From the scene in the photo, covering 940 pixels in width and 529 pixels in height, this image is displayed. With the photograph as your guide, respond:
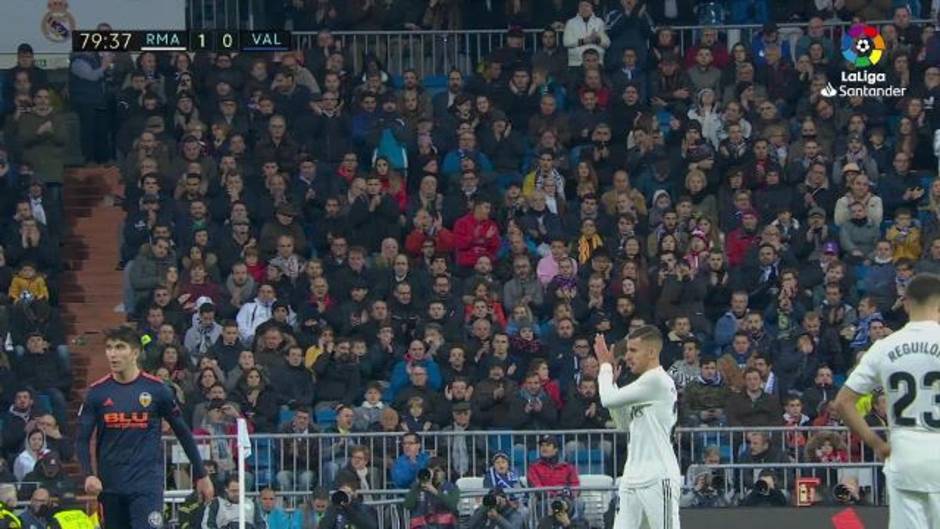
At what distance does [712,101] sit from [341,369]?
21.2 ft

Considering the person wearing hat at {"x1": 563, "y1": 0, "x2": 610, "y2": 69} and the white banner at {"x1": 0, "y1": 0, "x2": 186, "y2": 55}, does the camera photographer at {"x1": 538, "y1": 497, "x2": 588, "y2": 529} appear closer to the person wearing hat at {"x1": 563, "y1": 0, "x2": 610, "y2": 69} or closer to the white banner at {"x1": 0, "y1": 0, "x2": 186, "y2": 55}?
the person wearing hat at {"x1": 563, "y1": 0, "x2": 610, "y2": 69}

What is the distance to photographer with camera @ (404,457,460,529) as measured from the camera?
21.7m

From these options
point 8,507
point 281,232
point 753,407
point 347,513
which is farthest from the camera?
point 281,232

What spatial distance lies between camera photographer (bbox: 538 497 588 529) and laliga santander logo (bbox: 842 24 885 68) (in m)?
9.10

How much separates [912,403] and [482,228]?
14.4 metres

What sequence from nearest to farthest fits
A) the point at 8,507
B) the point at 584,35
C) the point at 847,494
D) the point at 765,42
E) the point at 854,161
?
1. the point at 847,494
2. the point at 8,507
3. the point at 854,161
4. the point at 765,42
5. the point at 584,35

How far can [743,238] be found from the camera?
87.3 feet

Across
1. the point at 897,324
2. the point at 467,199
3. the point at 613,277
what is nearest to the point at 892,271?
the point at 897,324

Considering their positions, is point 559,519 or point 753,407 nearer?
point 559,519

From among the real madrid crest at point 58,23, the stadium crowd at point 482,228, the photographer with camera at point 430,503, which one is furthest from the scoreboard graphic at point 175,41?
the photographer with camera at point 430,503

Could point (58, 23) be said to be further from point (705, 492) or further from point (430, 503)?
point (705, 492)

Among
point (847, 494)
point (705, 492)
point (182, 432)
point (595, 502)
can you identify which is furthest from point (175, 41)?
point (182, 432)

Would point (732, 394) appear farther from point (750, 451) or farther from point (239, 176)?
point (239, 176)

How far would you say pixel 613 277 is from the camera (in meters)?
25.7
